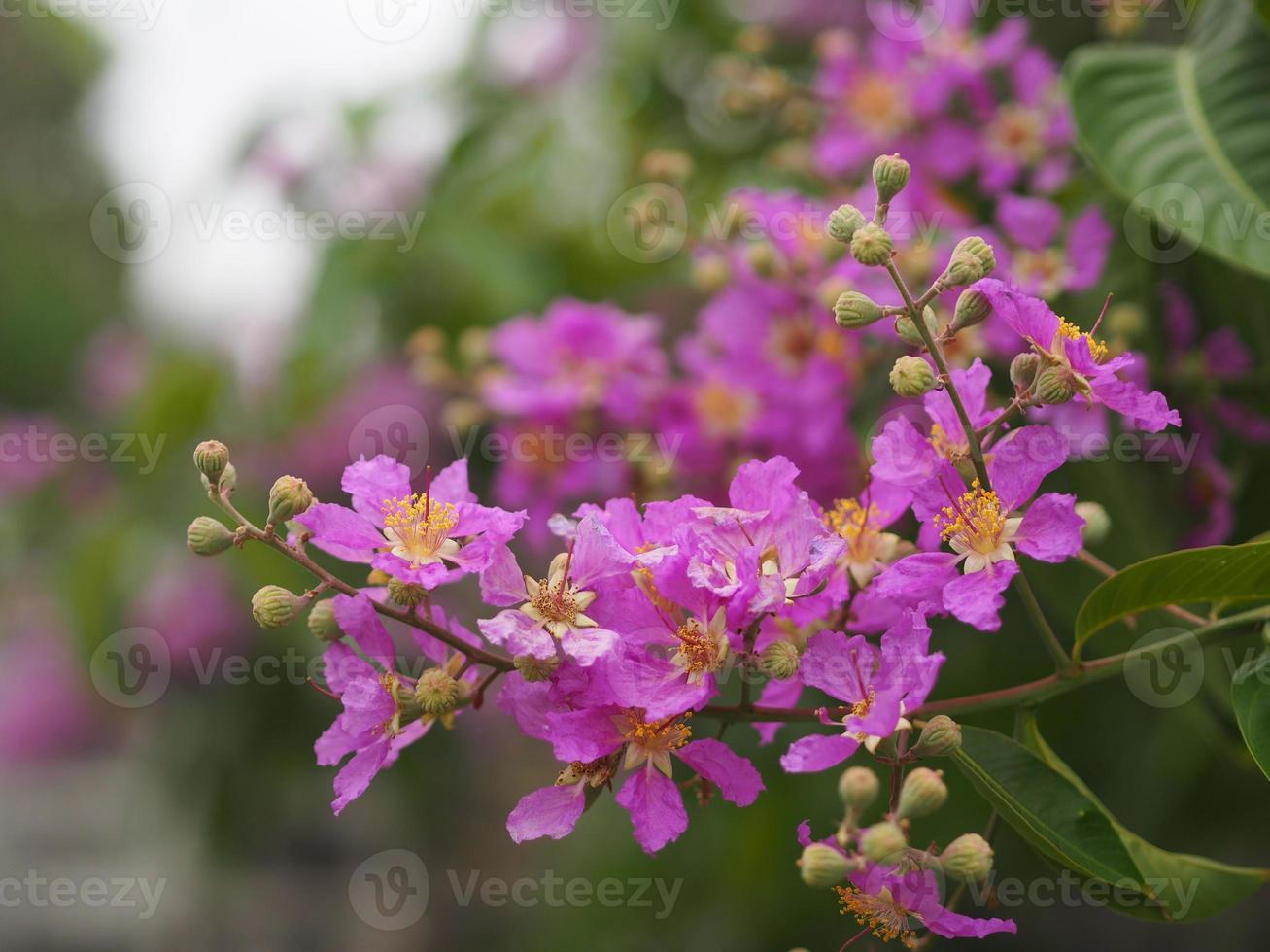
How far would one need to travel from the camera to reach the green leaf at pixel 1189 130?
98 centimetres

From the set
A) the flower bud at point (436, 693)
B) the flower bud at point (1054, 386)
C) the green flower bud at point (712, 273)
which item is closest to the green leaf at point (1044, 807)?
the flower bud at point (1054, 386)

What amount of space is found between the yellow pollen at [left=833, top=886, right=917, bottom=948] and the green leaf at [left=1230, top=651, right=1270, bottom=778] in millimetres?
251

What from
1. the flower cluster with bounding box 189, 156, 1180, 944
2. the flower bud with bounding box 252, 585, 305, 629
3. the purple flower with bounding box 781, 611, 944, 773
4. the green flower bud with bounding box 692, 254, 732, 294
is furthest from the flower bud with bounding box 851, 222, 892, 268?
the green flower bud with bounding box 692, 254, 732, 294

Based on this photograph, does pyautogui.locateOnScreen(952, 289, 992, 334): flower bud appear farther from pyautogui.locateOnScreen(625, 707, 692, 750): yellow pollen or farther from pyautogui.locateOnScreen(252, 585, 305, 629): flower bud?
pyautogui.locateOnScreen(252, 585, 305, 629): flower bud

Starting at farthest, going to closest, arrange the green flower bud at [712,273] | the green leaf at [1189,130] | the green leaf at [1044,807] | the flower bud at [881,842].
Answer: the green flower bud at [712,273], the green leaf at [1189,130], the green leaf at [1044,807], the flower bud at [881,842]

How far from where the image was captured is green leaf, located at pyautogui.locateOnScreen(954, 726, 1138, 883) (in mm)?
721

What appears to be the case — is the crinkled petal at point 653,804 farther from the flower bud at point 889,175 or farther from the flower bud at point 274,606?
the flower bud at point 889,175

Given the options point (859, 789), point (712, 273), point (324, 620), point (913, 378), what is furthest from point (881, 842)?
Result: point (712, 273)

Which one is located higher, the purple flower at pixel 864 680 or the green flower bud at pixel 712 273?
the green flower bud at pixel 712 273

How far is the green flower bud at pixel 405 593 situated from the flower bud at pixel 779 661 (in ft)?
0.75

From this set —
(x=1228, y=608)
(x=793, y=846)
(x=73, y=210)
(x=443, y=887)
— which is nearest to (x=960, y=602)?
(x=1228, y=608)

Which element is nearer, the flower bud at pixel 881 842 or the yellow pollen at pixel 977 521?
the flower bud at pixel 881 842

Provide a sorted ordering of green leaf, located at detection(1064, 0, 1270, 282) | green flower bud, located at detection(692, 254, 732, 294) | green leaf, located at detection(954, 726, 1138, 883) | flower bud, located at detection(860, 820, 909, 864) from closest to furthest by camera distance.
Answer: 1. flower bud, located at detection(860, 820, 909, 864)
2. green leaf, located at detection(954, 726, 1138, 883)
3. green leaf, located at detection(1064, 0, 1270, 282)
4. green flower bud, located at detection(692, 254, 732, 294)

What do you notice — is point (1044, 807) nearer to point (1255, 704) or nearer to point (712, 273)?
point (1255, 704)
